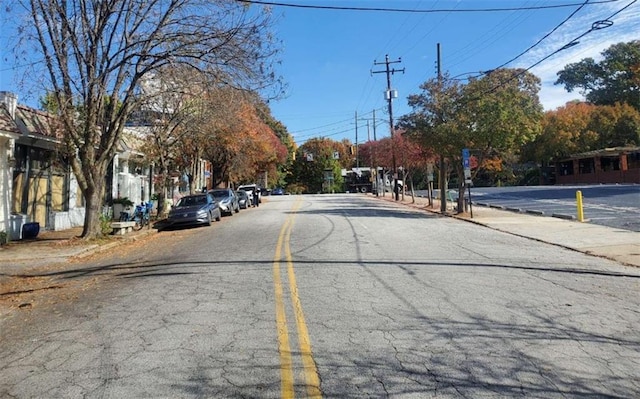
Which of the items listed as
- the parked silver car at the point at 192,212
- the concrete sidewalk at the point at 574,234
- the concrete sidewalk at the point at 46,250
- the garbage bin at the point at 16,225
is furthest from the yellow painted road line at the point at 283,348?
the parked silver car at the point at 192,212

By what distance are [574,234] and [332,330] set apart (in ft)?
44.8

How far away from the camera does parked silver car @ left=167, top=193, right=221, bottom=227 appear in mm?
22553

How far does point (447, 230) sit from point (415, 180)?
58.1m

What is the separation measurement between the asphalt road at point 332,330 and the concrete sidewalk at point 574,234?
79.2 inches

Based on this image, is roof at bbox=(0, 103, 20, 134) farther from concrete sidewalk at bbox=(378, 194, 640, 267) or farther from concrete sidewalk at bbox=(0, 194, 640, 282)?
concrete sidewalk at bbox=(378, 194, 640, 267)

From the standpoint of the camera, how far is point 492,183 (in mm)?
70000

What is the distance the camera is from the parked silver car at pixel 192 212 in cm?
2255

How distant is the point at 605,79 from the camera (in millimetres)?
68438

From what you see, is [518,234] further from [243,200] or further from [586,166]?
[586,166]

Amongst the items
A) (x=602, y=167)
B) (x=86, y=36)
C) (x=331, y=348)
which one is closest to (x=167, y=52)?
(x=86, y=36)

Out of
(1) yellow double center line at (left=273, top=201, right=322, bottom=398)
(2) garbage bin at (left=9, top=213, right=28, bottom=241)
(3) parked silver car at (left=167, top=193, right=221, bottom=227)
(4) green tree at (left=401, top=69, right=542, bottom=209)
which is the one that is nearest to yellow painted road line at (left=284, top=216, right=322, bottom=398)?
(1) yellow double center line at (left=273, top=201, right=322, bottom=398)

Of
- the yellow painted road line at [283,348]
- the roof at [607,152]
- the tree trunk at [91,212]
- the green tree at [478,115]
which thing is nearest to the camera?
the yellow painted road line at [283,348]

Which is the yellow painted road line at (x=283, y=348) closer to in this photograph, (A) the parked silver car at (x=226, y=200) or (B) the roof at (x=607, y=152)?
(A) the parked silver car at (x=226, y=200)

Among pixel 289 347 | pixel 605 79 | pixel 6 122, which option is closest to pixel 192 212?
pixel 6 122
